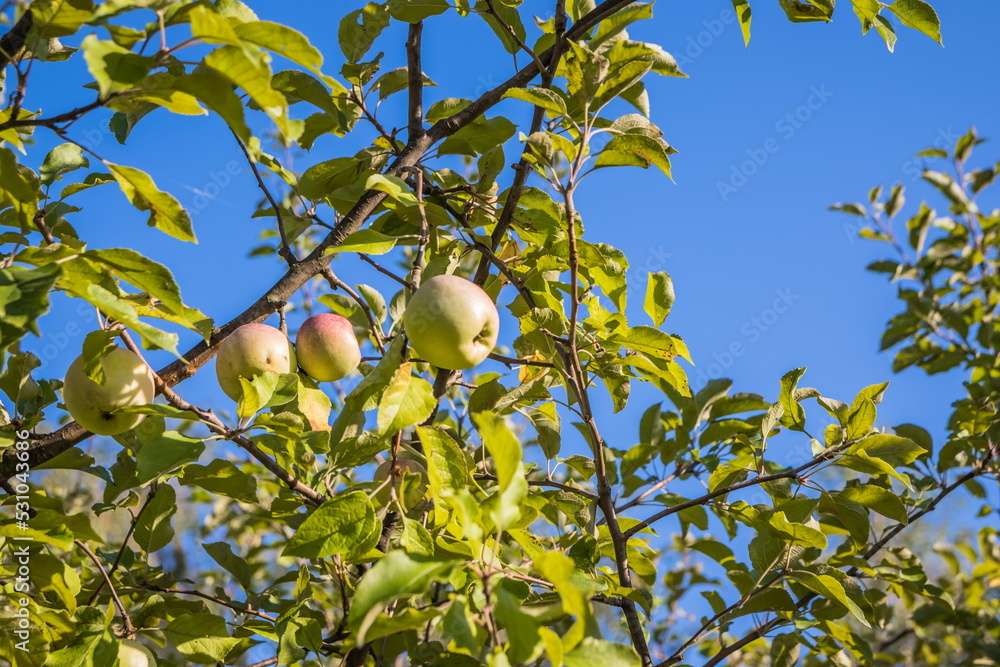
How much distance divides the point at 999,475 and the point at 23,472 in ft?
9.86

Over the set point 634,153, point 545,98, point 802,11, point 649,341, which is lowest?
point 649,341

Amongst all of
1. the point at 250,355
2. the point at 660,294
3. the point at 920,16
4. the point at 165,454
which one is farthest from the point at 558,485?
the point at 920,16

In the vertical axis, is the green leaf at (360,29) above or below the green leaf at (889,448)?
above

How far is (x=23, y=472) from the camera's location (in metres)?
1.67

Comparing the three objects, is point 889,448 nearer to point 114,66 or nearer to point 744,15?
point 744,15

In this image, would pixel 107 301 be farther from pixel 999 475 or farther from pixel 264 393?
pixel 999 475

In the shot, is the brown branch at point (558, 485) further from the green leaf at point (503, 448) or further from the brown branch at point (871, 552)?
the green leaf at point (503, 448)

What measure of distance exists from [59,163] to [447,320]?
102 centimetres

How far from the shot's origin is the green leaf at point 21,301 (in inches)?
41.7

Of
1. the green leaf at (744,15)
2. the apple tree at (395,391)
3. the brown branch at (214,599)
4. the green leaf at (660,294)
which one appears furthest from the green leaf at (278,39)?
the brown branch at (214,599)

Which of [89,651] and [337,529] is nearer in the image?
[337,529]

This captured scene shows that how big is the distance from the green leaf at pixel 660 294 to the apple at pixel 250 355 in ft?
2.74

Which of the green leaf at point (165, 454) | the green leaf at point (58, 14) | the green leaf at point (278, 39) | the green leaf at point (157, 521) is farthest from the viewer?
the green leaf at point (157, 521)

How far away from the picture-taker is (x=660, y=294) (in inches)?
72.6
